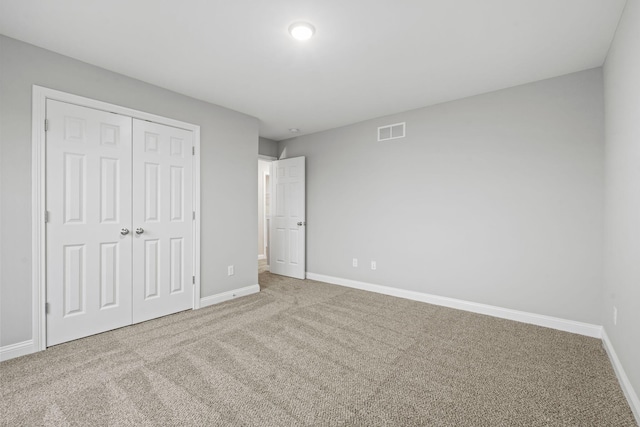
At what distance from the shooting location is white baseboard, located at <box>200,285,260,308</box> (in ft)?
11.6

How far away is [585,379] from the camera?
6.63 ft

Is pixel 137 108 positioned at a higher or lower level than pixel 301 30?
lower

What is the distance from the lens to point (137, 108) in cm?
297

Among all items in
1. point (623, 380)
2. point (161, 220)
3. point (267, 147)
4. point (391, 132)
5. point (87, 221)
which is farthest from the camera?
point (267, 147)

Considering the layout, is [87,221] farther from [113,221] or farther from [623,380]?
[623,380]

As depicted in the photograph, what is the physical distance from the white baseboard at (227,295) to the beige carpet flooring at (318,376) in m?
0.40

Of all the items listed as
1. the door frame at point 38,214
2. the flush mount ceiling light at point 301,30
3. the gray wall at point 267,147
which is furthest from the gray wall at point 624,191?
the gray wall at point 267,147

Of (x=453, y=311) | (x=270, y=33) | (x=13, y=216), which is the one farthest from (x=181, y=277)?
(x=453, y=311)

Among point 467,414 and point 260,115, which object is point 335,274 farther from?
point 467,414

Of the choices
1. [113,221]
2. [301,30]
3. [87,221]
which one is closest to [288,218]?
[113,221]

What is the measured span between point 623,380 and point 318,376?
2042 millimetres

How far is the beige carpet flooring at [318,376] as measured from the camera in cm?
165

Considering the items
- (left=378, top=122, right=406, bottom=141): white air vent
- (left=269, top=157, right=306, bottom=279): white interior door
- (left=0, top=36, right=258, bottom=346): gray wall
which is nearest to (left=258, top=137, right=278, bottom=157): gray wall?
(left=269, top=157, right=306, bottom=279): white interior door

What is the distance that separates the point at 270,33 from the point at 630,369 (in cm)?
337
